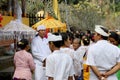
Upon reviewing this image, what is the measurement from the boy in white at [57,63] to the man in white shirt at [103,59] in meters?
0.43

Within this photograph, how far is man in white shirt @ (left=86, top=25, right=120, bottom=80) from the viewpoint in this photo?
6.88m

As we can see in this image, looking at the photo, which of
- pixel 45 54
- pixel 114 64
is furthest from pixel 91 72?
pixel 45 54

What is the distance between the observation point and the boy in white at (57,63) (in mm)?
6656

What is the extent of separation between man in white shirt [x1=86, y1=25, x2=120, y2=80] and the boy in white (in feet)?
1.40

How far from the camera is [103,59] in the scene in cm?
689

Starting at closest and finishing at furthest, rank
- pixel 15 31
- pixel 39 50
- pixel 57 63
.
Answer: pixel 57 63 < pixel 39 50 < pixel 15 31

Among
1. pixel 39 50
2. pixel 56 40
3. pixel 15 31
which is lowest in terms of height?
pixel 39 50

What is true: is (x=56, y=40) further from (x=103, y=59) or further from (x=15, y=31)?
(x=15, y=31)

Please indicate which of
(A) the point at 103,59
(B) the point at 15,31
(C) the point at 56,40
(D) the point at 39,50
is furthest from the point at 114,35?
(B) the point at 15,31

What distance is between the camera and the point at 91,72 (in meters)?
7.01

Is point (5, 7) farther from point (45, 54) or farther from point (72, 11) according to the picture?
point (72, 11)

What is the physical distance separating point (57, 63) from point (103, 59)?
812 millimetres

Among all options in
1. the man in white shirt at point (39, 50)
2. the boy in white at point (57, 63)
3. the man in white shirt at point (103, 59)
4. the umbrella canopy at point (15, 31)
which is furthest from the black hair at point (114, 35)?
the umbrella canopy at point (15, 31)

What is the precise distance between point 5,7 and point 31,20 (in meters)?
3.14
